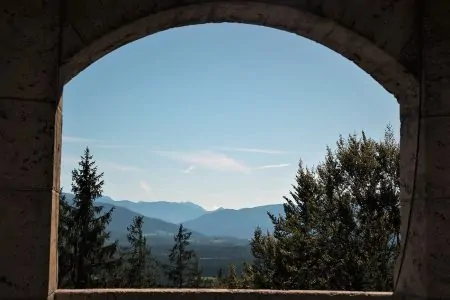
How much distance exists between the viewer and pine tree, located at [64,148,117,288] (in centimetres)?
3148

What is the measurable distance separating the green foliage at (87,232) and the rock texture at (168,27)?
28196mm

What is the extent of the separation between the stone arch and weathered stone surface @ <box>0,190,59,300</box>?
0.87 metres

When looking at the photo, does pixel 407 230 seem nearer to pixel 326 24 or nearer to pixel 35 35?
pixel 326 24

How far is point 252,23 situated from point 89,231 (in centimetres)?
Result: 3020

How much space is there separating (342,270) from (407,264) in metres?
18.0

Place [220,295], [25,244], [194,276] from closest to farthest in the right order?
[25,244]
[220,295]
[194,276]

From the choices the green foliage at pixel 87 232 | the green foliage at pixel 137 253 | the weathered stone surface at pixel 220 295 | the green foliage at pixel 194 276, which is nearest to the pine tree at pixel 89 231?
the green foliage at pixel 87 232

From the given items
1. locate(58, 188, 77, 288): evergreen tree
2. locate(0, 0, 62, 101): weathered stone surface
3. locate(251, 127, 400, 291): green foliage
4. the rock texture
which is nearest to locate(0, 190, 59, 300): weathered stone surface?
the rock texture

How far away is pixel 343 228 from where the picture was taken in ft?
73.2

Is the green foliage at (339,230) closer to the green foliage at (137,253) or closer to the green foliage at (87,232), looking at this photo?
the green foliage at (87,232)

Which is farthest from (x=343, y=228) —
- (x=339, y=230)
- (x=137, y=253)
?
(x=137, y=253)

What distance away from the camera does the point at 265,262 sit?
23.8m

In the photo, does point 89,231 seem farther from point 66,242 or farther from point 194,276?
point 194,276

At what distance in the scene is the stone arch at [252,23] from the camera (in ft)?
11.9
